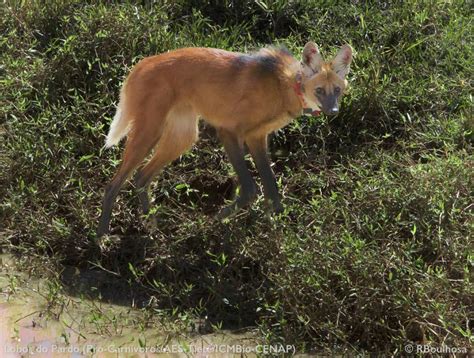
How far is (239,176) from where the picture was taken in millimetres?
6098

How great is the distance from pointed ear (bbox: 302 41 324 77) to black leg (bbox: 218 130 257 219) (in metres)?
0.69

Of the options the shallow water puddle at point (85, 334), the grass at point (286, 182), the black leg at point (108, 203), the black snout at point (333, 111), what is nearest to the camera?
the shallow water puddle at point (85, 334)

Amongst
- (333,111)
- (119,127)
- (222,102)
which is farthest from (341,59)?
(119,127)

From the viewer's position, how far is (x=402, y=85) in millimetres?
7062

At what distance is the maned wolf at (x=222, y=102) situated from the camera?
607 centimetres

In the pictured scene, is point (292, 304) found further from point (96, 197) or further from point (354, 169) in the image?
point (96, 197)

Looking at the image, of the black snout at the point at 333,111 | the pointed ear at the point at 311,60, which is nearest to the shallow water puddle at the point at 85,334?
the black snout at the point at 333,111

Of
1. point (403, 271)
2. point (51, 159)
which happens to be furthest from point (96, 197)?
point (403, 271)

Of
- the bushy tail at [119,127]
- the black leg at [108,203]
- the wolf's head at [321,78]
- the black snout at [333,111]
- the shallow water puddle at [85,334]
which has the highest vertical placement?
the wolf's head at [321,78]

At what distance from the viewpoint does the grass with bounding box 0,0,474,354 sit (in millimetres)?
5316

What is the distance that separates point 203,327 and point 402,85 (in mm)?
2786

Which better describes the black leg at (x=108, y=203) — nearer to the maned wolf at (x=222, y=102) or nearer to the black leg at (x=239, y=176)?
the maned wolf at (x=222, y=102)

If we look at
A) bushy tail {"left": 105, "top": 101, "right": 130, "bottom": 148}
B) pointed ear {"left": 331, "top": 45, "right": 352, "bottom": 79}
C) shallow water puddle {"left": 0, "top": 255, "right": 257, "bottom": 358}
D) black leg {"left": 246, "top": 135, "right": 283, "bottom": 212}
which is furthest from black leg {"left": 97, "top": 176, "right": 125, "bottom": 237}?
pointed ear {"left": 331, "top": 45, "right": 352, "bottom": 79}

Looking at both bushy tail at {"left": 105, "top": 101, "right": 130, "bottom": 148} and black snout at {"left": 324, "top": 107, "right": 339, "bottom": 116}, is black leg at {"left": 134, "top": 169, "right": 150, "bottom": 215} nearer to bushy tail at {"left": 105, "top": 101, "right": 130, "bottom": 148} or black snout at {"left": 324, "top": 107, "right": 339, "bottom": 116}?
bushy tail at {"left": 105, "top": 101, "right": 130, "bottom": 148}
